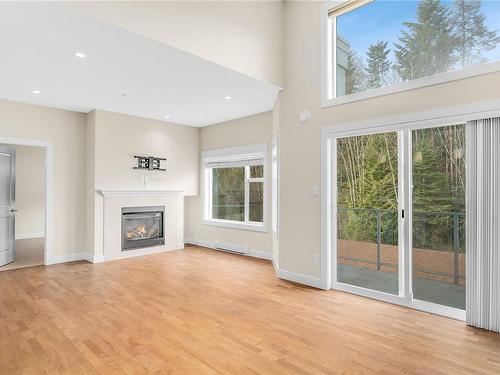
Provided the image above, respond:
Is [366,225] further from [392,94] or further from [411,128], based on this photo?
[392,94]

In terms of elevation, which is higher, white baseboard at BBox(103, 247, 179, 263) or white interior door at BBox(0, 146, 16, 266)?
white interior door at BBox(0, 146, 16, 266)

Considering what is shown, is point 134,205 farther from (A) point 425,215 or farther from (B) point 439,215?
(B) point 439,215

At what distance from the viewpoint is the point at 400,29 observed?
3.40m

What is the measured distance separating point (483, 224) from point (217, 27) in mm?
3444

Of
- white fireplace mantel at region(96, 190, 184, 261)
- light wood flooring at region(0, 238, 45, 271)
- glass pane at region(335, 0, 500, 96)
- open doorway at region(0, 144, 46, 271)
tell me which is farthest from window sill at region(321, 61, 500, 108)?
open doorway at region(0, 144, 46, 271)

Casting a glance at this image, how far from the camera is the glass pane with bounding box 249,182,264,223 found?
5824 millimetres

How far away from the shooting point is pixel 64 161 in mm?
5375

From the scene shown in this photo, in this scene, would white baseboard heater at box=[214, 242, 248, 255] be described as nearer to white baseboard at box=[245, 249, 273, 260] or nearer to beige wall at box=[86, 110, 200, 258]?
white baseboard at box=[245, 249, 273, 260]

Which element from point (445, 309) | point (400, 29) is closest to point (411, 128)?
point (400, 29)

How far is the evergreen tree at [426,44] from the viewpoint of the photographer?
3068 mm

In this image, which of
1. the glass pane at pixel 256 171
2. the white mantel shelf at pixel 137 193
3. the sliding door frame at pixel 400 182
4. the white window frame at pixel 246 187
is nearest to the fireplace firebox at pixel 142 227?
the white mantel shelf at pixel 137 193

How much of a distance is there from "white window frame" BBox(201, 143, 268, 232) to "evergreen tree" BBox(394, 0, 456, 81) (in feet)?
8.99

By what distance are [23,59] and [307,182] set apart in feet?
11.8

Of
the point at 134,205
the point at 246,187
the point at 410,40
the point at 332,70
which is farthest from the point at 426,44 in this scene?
the point at 134,205
